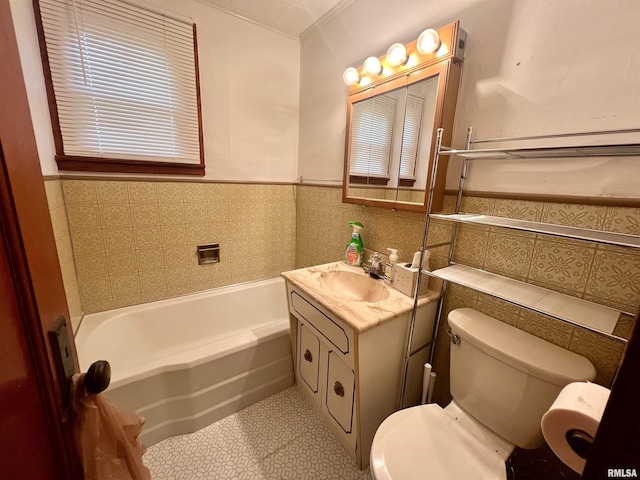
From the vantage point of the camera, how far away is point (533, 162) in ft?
3.02

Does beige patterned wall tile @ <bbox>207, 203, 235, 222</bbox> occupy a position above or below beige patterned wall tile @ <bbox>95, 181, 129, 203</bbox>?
below

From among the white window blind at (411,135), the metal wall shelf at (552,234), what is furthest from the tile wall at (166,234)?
the metal wall shelf at (552,234)

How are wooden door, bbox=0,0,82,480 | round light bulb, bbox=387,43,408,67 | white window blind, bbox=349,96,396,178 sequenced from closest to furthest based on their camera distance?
wooden door, bbox=0,0,82,480, round light bulb, bbox=387,43,408,67, white window blind, bbox=349,96,396,178

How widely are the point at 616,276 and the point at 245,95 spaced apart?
2.20 meters

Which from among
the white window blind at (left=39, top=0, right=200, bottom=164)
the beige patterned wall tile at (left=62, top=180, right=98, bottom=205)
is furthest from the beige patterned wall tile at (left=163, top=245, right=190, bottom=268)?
the white window blind at (left=39, top=0, right=200, bottom=164)

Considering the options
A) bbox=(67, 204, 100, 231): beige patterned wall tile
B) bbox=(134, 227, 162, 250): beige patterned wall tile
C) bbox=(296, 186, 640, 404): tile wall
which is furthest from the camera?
bbox=(134, 227, 162, 250): beige patterned wall tile

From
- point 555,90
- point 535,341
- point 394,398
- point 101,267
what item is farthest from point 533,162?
point 101,267

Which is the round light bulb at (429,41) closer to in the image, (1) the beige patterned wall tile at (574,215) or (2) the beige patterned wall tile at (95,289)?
(1) the beige patterned wall tile at (574,215)

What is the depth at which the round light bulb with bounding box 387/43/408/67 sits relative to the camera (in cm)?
117

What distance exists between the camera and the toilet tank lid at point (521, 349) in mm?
770

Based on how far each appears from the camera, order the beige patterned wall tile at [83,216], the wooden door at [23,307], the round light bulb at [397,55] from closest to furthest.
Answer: the wooden door at [23,307], the round light bulb at [397,55], the beige patterned wall tile at [83,216]

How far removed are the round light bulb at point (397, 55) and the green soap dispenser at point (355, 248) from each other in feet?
2.74

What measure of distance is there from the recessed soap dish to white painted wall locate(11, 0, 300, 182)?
21.0 inches

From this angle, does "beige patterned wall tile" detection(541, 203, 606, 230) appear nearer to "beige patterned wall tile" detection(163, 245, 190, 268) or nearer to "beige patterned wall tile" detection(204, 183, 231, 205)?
"beige patterned wall tile" detection(204, 183, 231, 205)
